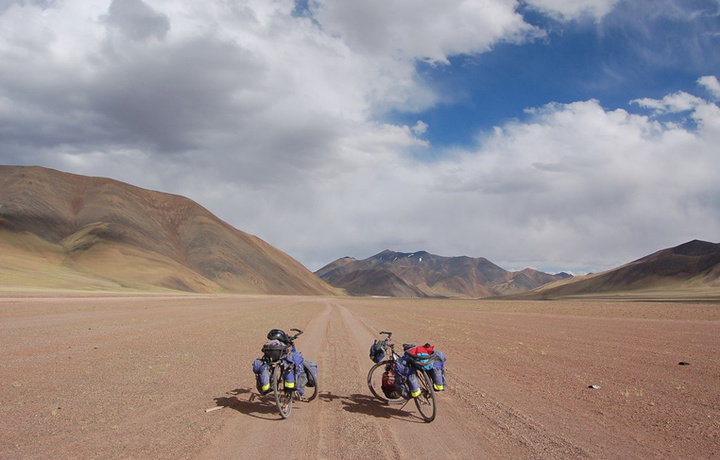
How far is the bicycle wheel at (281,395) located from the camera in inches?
324

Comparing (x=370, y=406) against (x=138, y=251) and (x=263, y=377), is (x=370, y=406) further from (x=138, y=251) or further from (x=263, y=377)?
(x=138, y=251)

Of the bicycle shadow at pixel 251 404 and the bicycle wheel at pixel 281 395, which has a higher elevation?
the bicycle wheel at pixel 281 395

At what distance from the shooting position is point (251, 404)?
9219mm

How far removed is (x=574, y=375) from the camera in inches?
507

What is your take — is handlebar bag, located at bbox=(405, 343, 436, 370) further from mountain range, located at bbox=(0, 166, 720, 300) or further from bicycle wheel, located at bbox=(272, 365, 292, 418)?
mountain range, located at bbox=(0, 166, 720, 300)

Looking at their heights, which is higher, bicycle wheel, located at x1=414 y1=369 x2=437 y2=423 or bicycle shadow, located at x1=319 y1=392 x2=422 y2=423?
bicycle wheel, located at x1=414 y1=369 x2=437 y2=423

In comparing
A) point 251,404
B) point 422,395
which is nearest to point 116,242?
point 251,404

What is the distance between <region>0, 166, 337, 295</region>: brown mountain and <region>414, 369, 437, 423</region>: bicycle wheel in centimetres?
7507

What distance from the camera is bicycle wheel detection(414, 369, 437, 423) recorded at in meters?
8.22

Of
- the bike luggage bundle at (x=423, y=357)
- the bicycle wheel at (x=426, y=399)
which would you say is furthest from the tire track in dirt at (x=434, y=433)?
the bike luggage bundle at (x=423, y=357)

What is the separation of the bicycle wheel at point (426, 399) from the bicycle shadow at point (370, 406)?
274 mm

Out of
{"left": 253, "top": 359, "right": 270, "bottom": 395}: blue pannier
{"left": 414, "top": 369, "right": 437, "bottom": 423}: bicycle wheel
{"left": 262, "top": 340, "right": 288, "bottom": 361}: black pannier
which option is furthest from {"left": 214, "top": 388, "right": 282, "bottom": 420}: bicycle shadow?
{"left": 414, "top": 369, "right": 437, "bottom": 423}: bicycle wheel

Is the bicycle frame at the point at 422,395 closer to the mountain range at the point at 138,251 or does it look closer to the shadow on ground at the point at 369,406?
the shadow on ground at the point at 369,406

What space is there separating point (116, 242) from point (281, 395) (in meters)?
134
